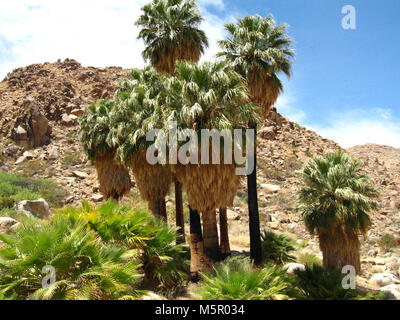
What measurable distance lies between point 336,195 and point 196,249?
666 cm

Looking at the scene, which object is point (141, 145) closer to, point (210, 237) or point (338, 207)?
point (210, 237)

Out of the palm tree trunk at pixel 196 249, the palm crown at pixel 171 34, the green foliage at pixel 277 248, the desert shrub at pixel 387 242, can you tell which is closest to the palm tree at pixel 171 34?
the palm crown at pixel 171 34

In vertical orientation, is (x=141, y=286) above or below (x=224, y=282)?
below

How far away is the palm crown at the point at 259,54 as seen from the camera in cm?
1449

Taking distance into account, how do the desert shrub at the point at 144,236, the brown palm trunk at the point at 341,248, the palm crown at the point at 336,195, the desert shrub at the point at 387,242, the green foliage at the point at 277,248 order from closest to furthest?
the desert shrub at the point at 144,236, the palm crown at the point at 336,195, the brown palm trunk at the point at 341,248, the green foliage at the point at 277,248, the desert shrub at the point at 387,242

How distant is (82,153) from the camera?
116 ft

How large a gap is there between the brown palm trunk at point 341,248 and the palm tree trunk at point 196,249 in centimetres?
599

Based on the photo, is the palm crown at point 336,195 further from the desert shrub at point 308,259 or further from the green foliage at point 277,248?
the desert shrub at point 308,259

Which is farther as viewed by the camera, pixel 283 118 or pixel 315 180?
pixel 283 118

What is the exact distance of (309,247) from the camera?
888 inches

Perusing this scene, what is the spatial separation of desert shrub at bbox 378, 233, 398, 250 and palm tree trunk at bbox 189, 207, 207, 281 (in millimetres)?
16821
